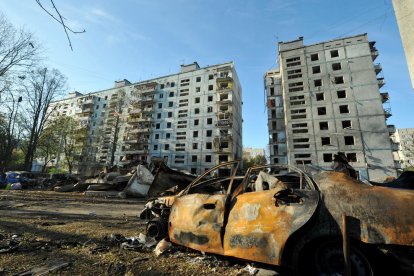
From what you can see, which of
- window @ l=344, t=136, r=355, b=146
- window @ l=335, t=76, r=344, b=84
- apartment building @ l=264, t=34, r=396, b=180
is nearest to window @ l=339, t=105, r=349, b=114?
apartment building @ l=264, t=34, r=396, b=180

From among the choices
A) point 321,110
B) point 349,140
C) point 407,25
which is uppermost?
point 321,110

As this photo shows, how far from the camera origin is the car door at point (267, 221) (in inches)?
117

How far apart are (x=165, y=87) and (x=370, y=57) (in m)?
39.0

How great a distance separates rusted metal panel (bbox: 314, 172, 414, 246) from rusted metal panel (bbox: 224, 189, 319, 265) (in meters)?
0.25

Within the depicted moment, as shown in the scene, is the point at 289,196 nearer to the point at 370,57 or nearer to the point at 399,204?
the point at 399,204

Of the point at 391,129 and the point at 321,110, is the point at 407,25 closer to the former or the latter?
the point at 321,110

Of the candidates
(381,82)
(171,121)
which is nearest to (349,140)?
(381,82)

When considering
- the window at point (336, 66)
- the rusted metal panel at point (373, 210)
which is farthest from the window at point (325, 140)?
the rusted metal panel at point (373, 210)

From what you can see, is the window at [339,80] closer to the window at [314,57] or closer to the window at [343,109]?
the window at [343,109]

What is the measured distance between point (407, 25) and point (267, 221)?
6535mm

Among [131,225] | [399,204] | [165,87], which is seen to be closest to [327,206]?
[399,204]

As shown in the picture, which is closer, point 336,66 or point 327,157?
point 327,157

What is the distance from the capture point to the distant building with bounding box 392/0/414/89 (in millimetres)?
5820

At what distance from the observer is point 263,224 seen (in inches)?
125
